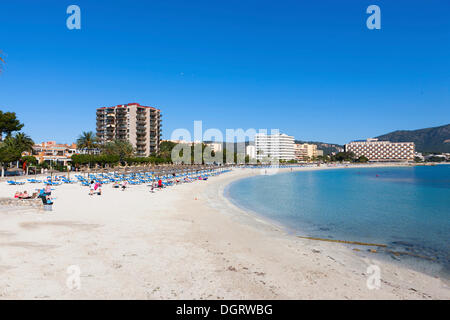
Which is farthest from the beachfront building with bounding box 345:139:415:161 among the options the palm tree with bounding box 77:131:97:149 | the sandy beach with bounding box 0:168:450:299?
the sandy beach with bounding box 0:168:450:299

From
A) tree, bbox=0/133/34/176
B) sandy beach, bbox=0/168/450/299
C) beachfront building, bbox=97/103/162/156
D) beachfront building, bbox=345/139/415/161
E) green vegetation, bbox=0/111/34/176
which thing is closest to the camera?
sandy beach, bbox=0/168/450/299

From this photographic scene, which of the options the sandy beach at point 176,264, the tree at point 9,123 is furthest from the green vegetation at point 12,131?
the sandy beach at point 176,264

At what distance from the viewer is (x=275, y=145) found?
175 meters

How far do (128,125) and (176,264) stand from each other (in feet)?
277

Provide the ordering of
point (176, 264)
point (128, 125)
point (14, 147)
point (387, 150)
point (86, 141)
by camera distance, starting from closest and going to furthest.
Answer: point (176, 264)
point (14, 147)
point (86, 141)
point (128, 125)
point (387, 150)

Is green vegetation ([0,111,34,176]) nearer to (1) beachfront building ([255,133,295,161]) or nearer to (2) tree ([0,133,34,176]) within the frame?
(2) tree ([0,133,34,176])

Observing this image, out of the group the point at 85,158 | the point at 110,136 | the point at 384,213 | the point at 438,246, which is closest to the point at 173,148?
the point at 110,136

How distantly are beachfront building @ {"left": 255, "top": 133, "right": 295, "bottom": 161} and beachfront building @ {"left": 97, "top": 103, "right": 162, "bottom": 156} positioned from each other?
9398 cm

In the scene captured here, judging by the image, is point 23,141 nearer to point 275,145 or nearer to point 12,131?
point 12,131

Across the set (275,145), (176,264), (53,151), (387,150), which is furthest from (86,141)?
(387,150)

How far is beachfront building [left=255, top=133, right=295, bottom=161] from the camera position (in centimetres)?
17312

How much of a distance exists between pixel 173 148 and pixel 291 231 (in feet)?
285
